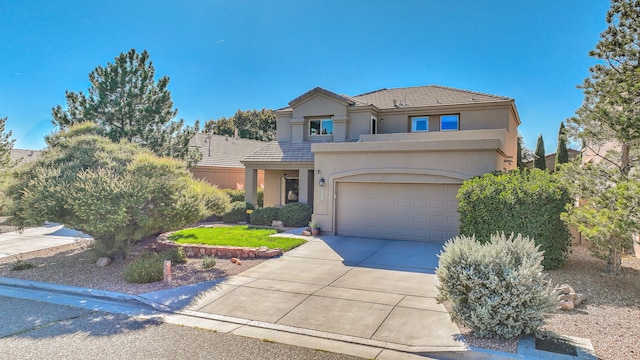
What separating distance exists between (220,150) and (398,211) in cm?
1989

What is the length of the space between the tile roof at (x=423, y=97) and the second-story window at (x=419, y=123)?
2.26 feet

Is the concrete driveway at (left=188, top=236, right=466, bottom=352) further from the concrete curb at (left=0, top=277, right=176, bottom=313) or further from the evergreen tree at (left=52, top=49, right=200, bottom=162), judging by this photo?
the evergreen tree at (left=52, top=49, right=200, bottom=162)

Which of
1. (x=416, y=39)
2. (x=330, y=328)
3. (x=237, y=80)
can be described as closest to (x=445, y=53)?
(x=416, y=39)

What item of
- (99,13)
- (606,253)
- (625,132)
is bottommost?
(606,253)

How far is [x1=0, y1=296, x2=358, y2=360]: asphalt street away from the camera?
5238mm

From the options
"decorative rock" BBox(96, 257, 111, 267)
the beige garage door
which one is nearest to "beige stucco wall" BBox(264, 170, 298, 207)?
the beige garage door

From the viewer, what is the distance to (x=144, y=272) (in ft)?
28.6

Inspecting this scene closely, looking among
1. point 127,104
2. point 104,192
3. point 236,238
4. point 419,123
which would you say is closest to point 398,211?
point 236,238

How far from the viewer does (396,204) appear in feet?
46.1

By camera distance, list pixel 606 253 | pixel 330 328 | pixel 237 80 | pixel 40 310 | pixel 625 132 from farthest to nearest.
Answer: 1. pixel 237 80
2. pixel 606 253
3. pixel 625 132
4. pixel 40 310
5. pixel 330 328

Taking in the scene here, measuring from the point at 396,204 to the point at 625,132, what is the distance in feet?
24.1

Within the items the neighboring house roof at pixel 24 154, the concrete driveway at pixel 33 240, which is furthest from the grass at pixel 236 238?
the neighboring house roof at pixel 24 154

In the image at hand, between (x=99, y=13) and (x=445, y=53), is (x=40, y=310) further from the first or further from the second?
(x=445, y=53)

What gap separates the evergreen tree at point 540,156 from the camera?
27.3m
